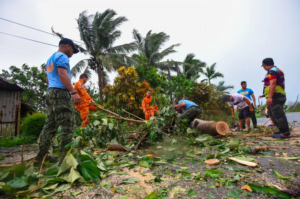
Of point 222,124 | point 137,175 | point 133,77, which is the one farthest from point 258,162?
point 133,77

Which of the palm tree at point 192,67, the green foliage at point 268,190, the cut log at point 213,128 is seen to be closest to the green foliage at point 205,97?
the cut log at point 213,128

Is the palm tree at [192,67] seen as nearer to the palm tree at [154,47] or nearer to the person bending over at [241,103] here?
the palm tree at [154,47]

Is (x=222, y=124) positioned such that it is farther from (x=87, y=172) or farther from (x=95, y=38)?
(x=95, y=38)

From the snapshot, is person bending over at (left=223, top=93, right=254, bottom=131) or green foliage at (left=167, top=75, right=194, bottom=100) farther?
green foliage at (left=167, top=75, right=194, bottom=100)

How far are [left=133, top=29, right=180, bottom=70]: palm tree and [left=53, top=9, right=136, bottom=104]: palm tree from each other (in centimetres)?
376

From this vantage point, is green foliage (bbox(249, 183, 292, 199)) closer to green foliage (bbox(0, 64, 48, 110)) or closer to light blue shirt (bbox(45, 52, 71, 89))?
light blue shirt (bbox(45, 52, 71, 89))

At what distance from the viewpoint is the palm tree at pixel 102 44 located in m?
14.5

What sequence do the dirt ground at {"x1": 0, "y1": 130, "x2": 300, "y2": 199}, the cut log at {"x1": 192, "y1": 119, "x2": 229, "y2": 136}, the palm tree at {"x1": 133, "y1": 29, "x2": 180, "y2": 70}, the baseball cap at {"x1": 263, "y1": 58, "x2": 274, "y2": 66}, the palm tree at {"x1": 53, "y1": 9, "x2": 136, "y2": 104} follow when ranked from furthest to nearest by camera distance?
the palm tree at {"x1": 133, "y1": 29, "x2": 180, "y2": 70}, the palm tree at {"x1": 53, "y1": 9, "x2": 136, "y2": 104}, the cut log at {"x1": 192, "y1": 119, "x2": 229, "y2": 136}, the baseball cap at {"x1": 263, "y1": 58, "x2": 274, "y2": 66}, the dirt ground at {"x1": 0, "y1": 130, "x2": 300, "y2": 199}

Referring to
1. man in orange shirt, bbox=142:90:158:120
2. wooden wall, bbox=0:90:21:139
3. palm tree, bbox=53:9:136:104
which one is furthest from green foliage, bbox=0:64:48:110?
man in orange shirt, bbox=142:90:158:120

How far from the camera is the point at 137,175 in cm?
189

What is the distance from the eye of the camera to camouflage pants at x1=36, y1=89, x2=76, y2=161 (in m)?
2.24

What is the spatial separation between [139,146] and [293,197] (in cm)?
241

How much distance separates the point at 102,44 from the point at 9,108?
9432 millimetres

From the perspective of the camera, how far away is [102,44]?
15461 millimetres
